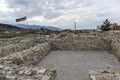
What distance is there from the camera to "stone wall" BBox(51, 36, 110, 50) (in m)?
13.5

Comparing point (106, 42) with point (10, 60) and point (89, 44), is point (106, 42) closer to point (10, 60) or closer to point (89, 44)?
point (89, 44)

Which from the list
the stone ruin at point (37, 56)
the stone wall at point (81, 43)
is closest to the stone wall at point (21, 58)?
the stone ruin at point (37, 56)

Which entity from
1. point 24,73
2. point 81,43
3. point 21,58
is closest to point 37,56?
point 21,58

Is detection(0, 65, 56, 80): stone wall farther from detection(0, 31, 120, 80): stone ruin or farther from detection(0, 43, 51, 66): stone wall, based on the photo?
detection(0, 43, 51, 66): stone wall

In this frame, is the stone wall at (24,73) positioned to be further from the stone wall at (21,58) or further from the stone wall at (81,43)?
the stone wall at (81,43)

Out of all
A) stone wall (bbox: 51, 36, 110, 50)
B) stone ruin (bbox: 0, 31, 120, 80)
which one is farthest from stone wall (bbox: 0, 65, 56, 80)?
stone wall (bbox: 51, 36, 110, 50)

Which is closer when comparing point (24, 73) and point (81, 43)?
point (24, 73)

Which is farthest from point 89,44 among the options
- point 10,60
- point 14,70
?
point 14,70

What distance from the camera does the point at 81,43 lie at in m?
13.7

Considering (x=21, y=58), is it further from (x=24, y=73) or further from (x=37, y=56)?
(x=24, y=73)

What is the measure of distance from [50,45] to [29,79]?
957cm

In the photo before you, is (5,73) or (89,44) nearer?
(5,73)

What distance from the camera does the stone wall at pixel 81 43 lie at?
13484 millimetres

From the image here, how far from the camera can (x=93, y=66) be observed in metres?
8.08
